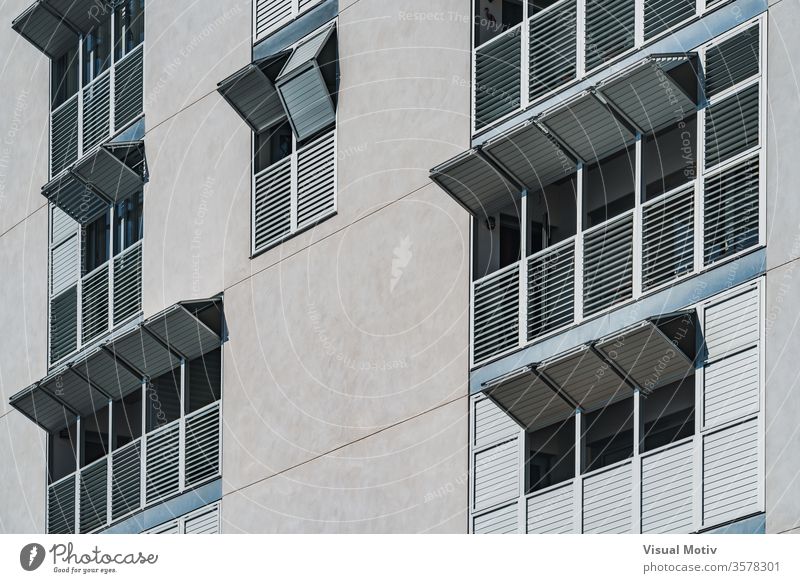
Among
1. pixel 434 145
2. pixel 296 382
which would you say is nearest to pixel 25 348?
pixel 296 382

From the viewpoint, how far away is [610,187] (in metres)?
32.4

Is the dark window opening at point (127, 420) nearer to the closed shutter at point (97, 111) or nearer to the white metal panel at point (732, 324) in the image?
the closed shutter at point (97, 111)

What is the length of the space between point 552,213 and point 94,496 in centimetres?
1230

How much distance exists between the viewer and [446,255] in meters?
Result: 33.9

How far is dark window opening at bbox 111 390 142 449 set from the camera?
42.1 meters

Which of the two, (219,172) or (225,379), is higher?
(219,172)

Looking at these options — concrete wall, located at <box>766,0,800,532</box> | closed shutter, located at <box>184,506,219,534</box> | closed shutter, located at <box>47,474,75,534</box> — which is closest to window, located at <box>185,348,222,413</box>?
closed shutter, located at <box>184,506,219,534</box>

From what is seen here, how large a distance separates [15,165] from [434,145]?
1553cm

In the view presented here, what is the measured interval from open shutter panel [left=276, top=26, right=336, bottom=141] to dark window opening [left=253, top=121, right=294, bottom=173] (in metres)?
1.00

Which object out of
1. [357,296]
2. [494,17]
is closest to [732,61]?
[494,17]

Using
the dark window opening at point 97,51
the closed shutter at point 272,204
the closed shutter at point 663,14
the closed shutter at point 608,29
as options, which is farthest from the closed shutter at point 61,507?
the closed shutter at point 663,14

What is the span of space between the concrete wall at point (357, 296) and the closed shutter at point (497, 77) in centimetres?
38
